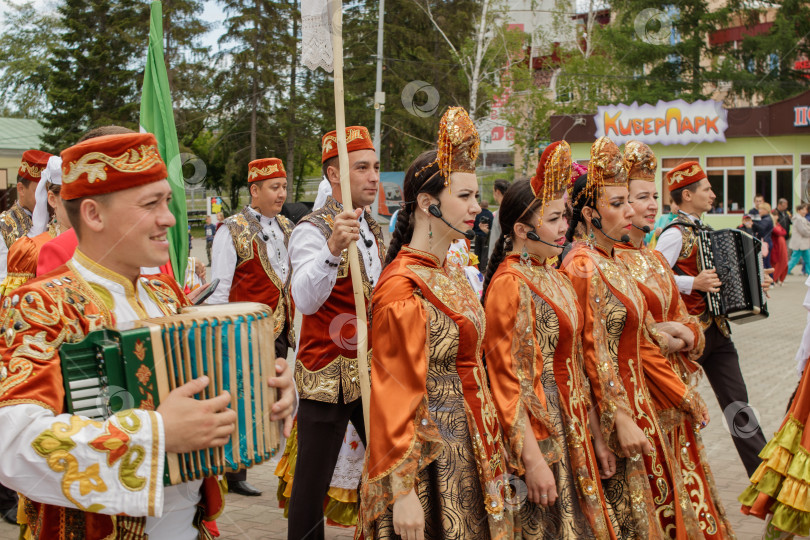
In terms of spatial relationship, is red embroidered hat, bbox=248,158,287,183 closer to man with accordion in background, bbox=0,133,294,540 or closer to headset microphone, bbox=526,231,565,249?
headset microphone, bbox=526,231,565,249

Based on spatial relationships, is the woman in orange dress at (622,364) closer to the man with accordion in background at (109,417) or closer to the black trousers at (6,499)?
the man with accordion in background at (109,417)

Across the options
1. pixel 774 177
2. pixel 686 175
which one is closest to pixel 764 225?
pixel 774 177

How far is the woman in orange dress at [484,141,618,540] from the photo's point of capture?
380cm

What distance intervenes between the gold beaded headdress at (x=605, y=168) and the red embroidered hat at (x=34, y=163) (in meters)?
4.42

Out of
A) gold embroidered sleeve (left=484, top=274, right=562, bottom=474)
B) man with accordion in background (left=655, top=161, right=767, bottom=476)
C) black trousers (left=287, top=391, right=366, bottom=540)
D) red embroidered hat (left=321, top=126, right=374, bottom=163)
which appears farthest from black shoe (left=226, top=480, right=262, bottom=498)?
man with accordion in background (left=655, top=161, right=767, bottom=476)

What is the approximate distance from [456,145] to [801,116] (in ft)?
92.7

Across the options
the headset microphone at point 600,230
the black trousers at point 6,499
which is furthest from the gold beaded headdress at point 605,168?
the black trousers at point 6,499

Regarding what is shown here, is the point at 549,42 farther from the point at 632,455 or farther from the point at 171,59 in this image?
the point at 632,455

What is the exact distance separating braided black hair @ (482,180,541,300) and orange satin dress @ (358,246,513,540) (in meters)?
0.83

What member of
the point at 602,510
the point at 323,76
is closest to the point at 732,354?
the point at 602,510

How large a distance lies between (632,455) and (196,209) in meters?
40.1

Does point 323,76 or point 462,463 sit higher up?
point 323,76

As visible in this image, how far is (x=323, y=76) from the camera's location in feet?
83.3

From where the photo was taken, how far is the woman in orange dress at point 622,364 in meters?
4.47
